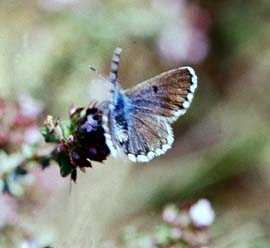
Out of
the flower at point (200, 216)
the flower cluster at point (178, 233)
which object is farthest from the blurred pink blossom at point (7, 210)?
the flower at point (200, 216)

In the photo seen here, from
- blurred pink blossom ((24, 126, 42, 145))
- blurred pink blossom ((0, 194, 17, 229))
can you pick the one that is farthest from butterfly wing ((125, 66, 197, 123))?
blurred pink blossom ((0, 194, 17, 229))

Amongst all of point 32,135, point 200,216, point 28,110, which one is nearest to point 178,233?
point 200,216

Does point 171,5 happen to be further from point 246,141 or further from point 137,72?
point 246,141

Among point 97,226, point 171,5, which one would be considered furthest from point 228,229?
point 171,5

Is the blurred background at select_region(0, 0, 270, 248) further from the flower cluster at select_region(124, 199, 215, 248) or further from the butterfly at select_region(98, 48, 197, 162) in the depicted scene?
the butterfly at select_region(98, 48, 197, 162)

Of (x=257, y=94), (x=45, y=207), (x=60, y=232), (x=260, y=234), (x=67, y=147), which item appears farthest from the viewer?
(x=257, y=94)

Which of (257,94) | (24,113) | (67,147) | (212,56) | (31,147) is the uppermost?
(212,56)

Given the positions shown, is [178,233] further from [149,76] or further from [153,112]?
[149,76]
